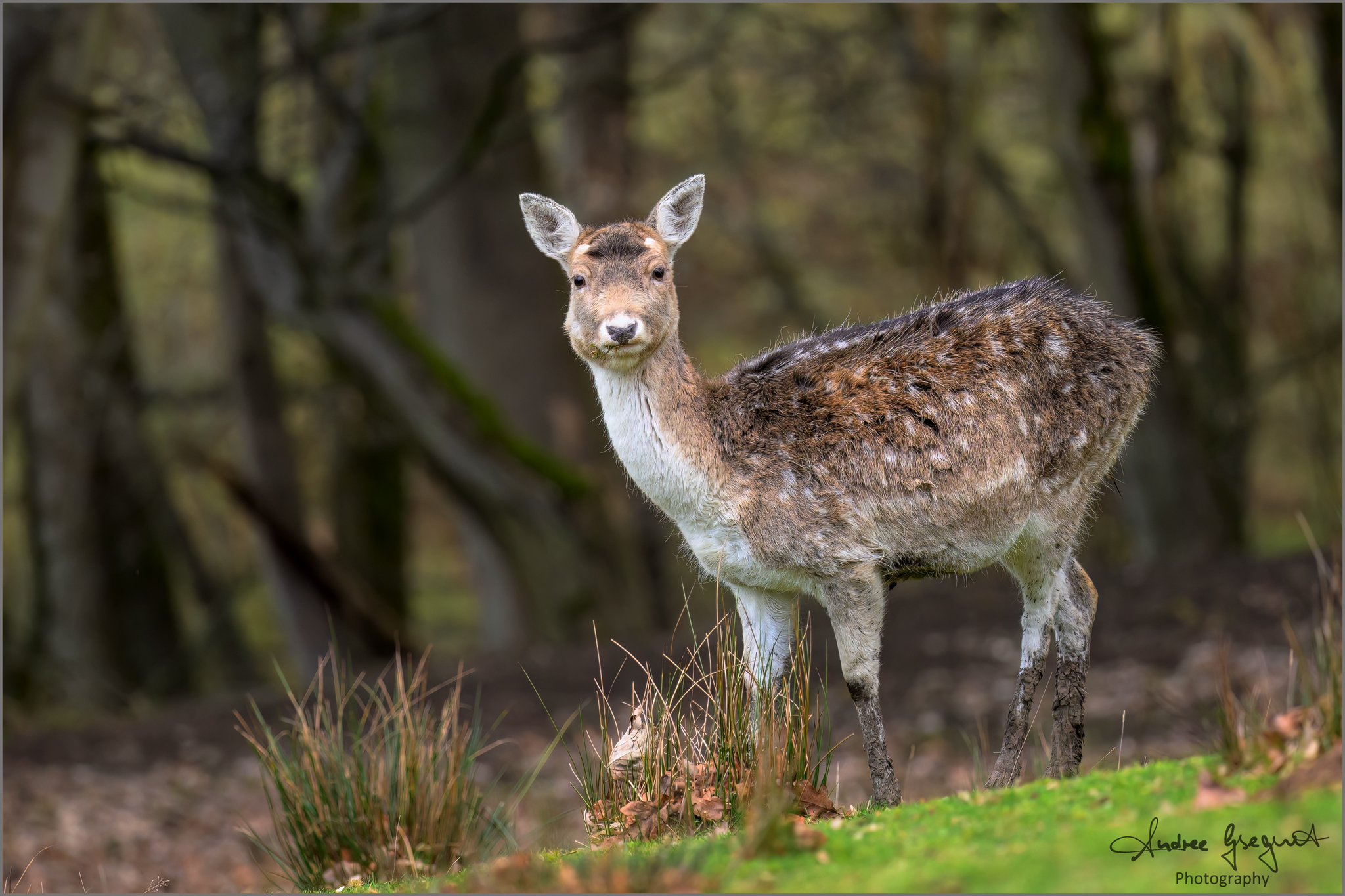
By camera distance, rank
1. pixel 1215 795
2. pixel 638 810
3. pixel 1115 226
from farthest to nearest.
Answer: pixel 1115 226 < pixel 638 810 < pixel 1215 795

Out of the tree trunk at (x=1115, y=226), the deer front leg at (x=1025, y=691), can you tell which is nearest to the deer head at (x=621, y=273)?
the deer front leg at (x=1025, y=691)

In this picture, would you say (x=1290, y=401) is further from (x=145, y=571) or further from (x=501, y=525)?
(x=145, y=571)

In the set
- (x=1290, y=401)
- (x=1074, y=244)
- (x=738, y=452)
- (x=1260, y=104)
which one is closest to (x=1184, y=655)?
(x=738, y=452)

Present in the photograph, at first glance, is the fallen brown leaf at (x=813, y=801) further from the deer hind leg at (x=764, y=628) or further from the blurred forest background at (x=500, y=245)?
the blurred forest background at (x=500, y=245)

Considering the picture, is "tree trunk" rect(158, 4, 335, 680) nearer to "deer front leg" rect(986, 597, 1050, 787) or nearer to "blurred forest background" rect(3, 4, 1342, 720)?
"blurred forest background" rect(3, 4, 1342, 720)

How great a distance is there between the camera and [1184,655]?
11.2 meters

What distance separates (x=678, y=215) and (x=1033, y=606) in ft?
8.48

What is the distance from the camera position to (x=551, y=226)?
702 centimetres

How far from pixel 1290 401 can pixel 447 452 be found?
1775 centimetres

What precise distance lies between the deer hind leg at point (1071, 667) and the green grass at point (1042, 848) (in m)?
1.00

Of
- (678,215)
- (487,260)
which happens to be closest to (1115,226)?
(487,260)
